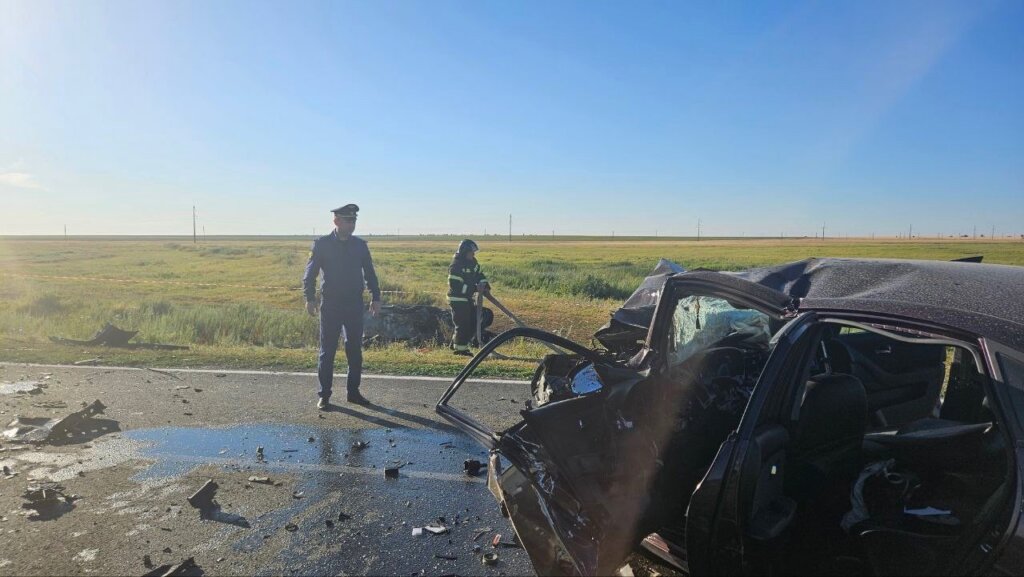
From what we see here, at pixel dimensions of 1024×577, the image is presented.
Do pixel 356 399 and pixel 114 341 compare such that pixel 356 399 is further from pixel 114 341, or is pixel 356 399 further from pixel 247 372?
pixel 114 341

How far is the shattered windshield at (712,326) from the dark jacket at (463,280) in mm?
5475

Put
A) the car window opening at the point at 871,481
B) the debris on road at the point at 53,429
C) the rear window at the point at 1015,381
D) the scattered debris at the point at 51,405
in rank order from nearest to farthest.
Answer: the rear window at the point at 1015,381, the car window opening at the point at 871,481, the debris on road at the point at 53,429, the scattered debris at the point at 51,405

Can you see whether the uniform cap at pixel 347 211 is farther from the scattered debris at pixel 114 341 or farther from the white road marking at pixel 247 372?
the scattered debris at pixel 114 341

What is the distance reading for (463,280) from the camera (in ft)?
32.1

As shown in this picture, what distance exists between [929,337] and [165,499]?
399cm

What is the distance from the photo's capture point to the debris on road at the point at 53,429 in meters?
4.96

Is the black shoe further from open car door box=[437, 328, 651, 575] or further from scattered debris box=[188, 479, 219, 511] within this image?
open car door box=[437, 328, 651, 575]

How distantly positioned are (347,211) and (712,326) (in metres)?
3.56

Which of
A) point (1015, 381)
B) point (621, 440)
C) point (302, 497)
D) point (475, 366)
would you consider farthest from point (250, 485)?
point (1015, 381)

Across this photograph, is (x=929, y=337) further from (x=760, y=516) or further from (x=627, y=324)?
(x=627, y=324)

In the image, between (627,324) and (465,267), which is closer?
(627,324)

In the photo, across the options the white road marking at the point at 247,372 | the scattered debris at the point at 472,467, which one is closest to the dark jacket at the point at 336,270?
the white road marking at the point at 247,372

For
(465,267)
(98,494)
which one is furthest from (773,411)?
(465,267)

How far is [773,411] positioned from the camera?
8.02 feet
